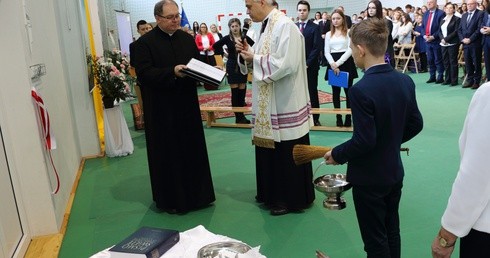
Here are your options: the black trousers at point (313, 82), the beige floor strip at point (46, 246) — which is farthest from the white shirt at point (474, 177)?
the black trousers at point (313, 82)

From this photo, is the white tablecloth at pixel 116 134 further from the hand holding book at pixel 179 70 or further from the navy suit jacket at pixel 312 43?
the navy suit jacket at pixel 312 43

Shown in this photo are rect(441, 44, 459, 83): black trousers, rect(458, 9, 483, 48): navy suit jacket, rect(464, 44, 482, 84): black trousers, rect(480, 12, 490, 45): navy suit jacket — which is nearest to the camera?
rect(480, 12, 490, 45): navy suit jacket

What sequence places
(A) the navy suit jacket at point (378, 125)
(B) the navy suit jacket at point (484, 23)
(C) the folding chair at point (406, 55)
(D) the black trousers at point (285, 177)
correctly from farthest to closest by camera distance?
(C) the folding chair at point (406, 55) < (B) the navy suit jacket at point (484, 23) < (D) the black trousers at point (285, 177) < (A) the navy suit jacket at point (378, 125)

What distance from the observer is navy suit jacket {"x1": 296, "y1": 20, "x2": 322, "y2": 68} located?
606cm

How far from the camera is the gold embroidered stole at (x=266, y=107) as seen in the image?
10.4 ft

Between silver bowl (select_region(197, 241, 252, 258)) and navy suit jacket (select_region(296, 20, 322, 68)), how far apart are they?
4805 millimetres

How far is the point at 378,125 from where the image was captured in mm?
1982

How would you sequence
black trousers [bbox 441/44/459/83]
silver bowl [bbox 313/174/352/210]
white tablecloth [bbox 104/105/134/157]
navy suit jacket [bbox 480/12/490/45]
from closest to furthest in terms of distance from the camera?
silver bowl [bbox 313/174/352/210] → white tablecloth [bbox 104/105/134/157] → navy suit jacket [bbox 480/12/490/45] → black trousers [bbox 441/44/459/83]

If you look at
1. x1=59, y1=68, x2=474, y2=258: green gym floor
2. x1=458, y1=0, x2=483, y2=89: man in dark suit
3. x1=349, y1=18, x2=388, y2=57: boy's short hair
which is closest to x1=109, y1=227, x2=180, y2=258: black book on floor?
x1=349, y1=18, x2=388, y2=57: boy's short hair

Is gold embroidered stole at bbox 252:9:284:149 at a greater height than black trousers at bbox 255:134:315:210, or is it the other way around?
gold embroidered stole at bbox 252:9:284:149

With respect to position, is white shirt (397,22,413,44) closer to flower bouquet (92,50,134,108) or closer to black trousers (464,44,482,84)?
black trousers (464,44,482,84)

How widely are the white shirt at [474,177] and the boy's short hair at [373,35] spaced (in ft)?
2.53

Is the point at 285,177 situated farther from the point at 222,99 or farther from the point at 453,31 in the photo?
the point at 453,31

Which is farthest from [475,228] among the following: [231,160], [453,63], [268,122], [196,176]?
[453,63]
